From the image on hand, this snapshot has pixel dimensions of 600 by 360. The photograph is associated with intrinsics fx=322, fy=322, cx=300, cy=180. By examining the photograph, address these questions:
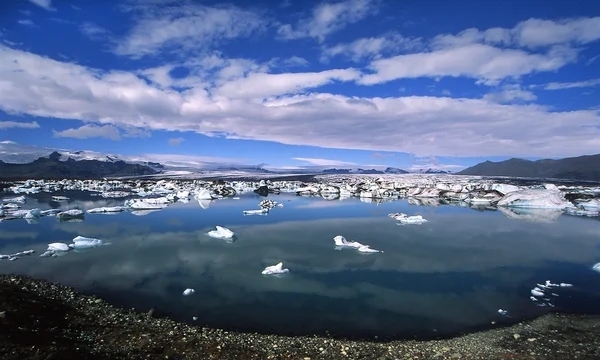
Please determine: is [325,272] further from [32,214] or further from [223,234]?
[32,214]

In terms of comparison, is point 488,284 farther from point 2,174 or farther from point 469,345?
point 2,174

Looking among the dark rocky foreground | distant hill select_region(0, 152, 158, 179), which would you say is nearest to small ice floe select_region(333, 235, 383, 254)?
the dark rocky foreground

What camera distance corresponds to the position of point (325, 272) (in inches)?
380

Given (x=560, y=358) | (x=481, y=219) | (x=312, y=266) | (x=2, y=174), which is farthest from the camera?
(x=2, y=174)

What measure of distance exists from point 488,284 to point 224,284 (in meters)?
7.22

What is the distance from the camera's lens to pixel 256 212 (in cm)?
2138

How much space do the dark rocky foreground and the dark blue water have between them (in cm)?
50

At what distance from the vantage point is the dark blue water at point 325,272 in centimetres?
679

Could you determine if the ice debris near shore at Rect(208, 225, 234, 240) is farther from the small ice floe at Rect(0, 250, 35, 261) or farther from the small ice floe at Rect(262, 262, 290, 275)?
the small ice floe at Rect(0, 250, 35, 261)

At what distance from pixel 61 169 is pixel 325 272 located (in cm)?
9115

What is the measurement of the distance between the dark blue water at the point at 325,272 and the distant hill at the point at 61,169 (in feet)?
232

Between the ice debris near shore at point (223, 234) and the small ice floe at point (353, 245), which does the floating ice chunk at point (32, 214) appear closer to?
the ice debris near shore at point (223, 234)

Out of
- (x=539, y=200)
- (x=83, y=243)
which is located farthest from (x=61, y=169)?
(x=539, y=200)

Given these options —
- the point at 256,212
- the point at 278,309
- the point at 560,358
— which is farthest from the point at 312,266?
the point at 256,212
